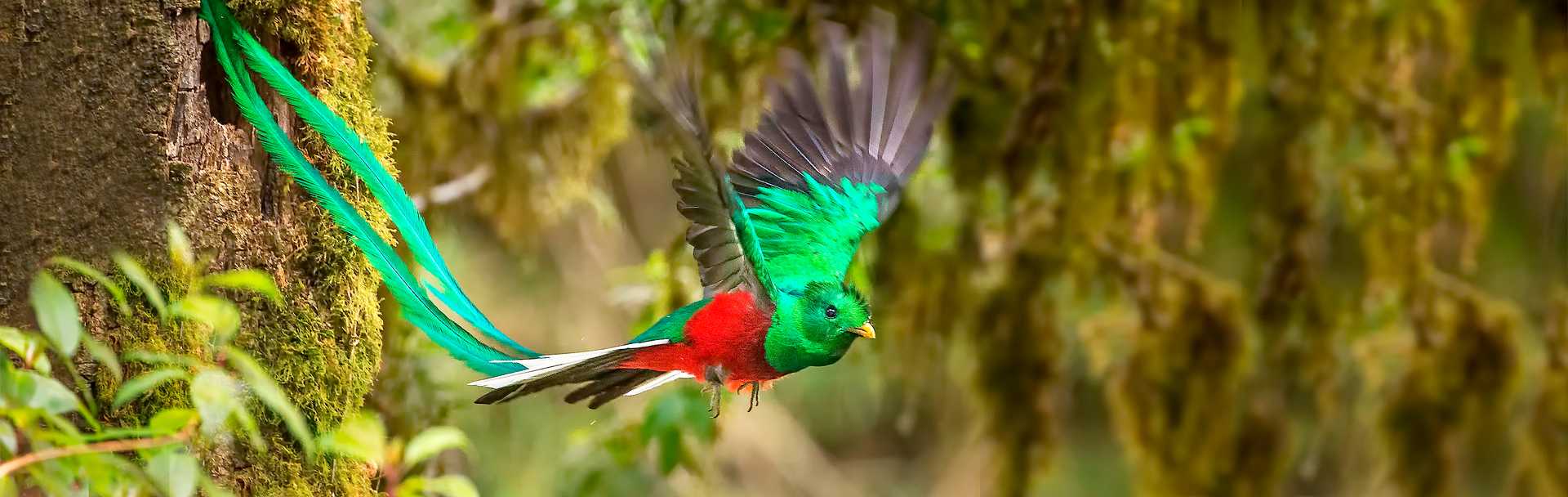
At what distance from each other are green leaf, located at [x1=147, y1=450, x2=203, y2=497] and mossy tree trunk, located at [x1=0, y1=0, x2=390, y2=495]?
62 centimetres

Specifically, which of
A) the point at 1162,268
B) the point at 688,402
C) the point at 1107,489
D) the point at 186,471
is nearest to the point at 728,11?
the point at 688,402

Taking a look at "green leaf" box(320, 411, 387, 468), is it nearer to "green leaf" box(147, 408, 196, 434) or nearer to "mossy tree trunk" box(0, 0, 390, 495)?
"green leaf" box(147, 408, 196, 434)

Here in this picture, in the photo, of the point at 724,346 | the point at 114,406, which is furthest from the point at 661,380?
the point at 114,406

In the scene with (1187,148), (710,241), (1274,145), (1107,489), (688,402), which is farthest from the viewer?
(1107,489)

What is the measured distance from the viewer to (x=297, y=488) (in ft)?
6.45

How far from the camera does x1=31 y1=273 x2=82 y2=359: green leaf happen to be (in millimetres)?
1265

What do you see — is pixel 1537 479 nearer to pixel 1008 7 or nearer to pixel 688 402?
pixel 1008 7

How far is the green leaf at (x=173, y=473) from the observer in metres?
1.26

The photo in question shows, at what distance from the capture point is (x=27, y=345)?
133 cm

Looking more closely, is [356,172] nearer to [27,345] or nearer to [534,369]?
[534,369]

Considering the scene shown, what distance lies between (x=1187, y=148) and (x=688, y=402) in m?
2.13

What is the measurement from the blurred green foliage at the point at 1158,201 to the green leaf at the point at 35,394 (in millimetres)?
2567

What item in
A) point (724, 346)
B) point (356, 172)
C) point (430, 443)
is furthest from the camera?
point (724, 346)

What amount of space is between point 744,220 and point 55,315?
1224mm
